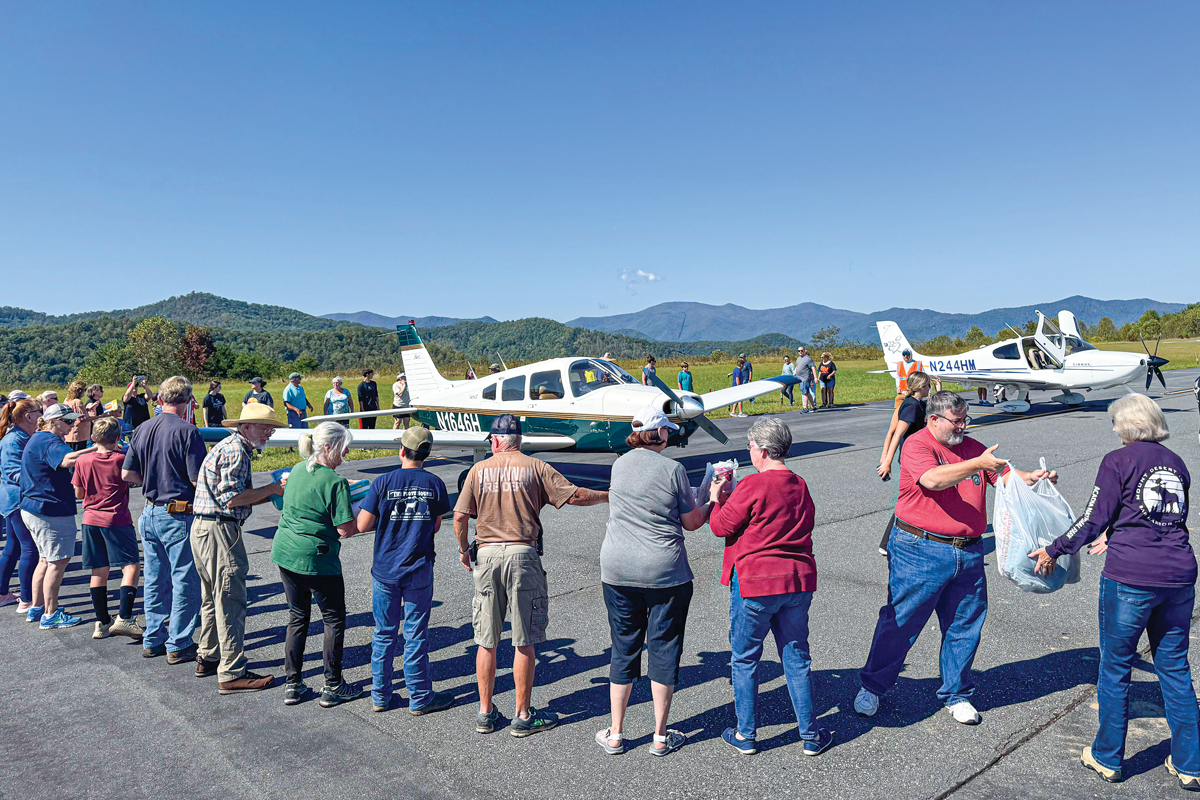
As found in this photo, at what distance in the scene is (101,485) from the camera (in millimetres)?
5375

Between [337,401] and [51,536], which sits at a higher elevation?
[337,401]

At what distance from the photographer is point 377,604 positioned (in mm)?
4184

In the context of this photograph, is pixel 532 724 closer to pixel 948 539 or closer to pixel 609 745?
pixel 609 745

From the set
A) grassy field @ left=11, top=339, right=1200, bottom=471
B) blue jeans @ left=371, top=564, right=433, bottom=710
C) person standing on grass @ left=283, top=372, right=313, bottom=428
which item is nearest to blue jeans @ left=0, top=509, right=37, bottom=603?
blue jeans @ left=371, top=564, right=433, bottom=710

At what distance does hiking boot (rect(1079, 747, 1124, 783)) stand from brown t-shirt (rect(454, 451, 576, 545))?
3.00 meters

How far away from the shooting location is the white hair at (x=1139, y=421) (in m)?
3.22

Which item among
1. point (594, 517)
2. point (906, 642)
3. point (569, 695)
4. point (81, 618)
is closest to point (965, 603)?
point (906, 642)

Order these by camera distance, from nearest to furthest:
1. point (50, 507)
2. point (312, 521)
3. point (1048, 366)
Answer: point (312, 521), point (50, 507), point (1048, 366)

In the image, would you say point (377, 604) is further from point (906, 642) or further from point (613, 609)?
point (906, 642)

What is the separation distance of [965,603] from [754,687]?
134cm

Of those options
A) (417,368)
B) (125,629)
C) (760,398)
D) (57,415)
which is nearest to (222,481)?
(125,629)

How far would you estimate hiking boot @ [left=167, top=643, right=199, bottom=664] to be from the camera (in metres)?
5.07

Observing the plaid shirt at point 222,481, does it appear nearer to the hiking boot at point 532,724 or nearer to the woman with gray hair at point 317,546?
the woman with gray hair at point 317,546

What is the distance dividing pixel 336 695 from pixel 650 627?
2220 mm
